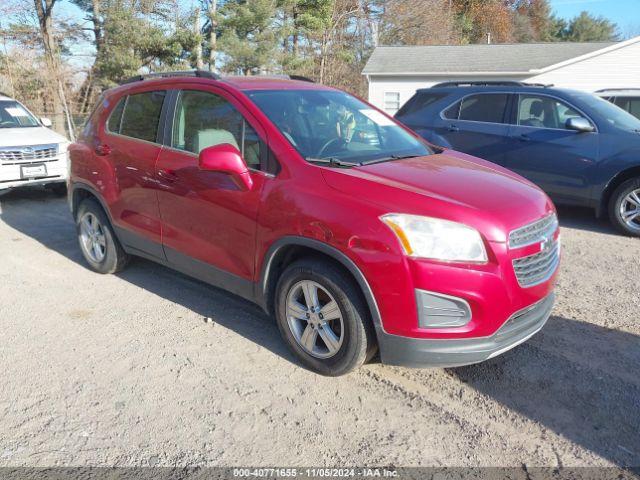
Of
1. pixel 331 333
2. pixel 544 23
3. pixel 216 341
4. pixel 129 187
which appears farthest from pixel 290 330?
pixel 544 23

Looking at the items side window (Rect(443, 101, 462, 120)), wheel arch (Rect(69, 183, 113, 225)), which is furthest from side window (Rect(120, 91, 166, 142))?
side window (Rect(443, 101, 462, 120))

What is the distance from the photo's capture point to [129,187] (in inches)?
180

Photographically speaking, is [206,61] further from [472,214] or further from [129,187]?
[472,214]

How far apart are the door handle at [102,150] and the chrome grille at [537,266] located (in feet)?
11.9

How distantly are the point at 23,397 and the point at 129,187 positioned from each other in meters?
1.93

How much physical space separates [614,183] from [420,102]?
301 centimetres

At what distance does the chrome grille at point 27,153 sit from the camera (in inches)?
321

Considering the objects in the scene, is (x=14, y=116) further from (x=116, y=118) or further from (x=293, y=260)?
(x=293, y=260)

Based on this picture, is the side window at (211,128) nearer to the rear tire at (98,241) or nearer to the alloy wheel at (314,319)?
the alloy wheel at (314,319)

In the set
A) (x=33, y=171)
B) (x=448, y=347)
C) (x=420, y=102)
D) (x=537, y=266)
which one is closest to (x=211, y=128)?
(x=448, y=347)

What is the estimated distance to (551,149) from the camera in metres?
6.95

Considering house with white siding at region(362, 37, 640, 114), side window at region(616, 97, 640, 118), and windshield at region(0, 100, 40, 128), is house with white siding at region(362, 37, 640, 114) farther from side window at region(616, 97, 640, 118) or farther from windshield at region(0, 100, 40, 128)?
windshield at region(0, 100, 40, 128)

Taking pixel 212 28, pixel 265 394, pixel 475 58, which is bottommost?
pixel 265 394

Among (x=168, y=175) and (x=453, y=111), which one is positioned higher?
(x=453, y=111)
